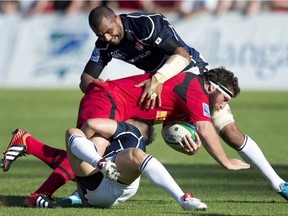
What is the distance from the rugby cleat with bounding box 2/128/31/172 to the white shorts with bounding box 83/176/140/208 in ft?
3.73

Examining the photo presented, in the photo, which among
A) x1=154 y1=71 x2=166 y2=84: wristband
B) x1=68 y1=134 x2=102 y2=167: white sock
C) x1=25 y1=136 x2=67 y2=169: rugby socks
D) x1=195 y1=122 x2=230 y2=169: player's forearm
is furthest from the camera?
x1=25 y1=136 x2=67 y2=169: rugby socks

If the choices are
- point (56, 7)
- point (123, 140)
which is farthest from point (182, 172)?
point (56, 7)

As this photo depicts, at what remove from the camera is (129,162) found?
27.4ft

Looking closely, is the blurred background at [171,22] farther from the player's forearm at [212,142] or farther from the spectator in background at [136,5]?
the player's forearm at [212,142]

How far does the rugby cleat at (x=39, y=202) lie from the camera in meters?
9.03

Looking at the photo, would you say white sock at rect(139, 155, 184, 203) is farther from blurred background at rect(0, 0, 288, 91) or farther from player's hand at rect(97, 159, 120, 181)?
blurred background at rect(0, 0, 288, 91)

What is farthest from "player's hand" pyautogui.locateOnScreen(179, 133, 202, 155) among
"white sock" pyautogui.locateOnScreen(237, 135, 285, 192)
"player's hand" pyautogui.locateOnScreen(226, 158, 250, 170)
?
"white sock" pyautogui.locateOnScreen(237, 135, 285, 192)

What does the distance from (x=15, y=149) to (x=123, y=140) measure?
1.36 m

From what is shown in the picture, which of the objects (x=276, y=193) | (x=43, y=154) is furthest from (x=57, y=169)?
(x=276, y=193)

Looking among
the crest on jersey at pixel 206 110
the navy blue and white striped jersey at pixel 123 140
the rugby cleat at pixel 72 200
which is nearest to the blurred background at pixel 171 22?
the crest on jersey at pixel 206 110

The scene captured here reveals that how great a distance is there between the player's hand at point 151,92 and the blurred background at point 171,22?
16.0 meters

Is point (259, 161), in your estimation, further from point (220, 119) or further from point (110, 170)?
point (110, 170)

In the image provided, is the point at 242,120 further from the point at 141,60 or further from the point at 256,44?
the point at 141,60

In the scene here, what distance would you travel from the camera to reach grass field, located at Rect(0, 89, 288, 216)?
29.0 feet
